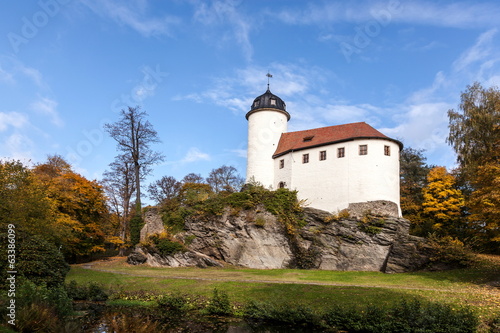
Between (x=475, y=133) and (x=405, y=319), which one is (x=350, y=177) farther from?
(x=405, y=319)

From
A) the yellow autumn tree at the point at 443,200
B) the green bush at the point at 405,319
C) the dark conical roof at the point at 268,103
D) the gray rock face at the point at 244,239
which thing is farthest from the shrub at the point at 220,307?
the dark conical roof at the point at 268,103

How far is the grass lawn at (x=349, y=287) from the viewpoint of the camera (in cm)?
1496

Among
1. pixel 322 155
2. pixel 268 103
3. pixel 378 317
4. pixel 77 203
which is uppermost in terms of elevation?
pixel 268 103

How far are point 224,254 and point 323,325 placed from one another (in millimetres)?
16668

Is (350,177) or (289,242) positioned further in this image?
(350,177)

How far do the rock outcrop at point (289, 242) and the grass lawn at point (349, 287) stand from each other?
3.79 m

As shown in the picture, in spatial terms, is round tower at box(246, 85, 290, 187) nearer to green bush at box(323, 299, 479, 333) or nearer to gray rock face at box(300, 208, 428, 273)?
gray rock face at box(300, 208, 428, 273)

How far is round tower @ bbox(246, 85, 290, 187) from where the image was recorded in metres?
36.2

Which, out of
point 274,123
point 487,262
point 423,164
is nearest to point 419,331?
point 487,262

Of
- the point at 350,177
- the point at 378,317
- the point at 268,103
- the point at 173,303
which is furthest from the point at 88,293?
the point at 268,103

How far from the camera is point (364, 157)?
30.1m

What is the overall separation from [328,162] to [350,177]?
7.79 ft

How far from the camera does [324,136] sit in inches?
1309

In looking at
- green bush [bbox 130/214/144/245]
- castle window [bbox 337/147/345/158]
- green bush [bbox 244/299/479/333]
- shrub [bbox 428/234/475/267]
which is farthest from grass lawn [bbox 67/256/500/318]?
castle window [bbox 337/147/345/158]
